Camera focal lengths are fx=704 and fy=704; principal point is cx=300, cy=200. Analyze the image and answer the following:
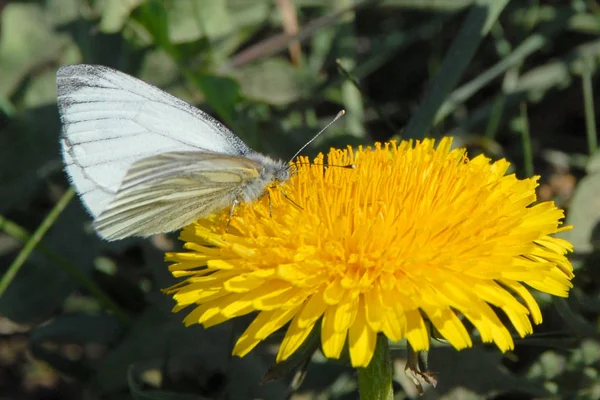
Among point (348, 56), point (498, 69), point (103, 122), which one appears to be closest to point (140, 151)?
point (103, 122)

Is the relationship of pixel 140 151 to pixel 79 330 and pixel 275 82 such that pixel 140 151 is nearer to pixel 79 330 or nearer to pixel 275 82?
pixel 79 330

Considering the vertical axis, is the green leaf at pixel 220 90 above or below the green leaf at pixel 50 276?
above

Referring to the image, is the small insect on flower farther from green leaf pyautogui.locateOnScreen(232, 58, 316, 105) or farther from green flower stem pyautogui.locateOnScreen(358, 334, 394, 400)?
green leaf pyautogui.locateOnScreen(232, 58, 316, 105)

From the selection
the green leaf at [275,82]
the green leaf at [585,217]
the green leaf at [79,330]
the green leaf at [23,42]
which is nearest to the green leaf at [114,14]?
the green leaf at [23,42]

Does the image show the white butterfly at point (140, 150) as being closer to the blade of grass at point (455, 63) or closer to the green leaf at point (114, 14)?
the blade of grass at point (455, 63)

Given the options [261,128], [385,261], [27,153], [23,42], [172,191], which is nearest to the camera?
[385,261]

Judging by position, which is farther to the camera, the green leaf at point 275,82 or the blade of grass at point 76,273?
the green leaf at point 275,82

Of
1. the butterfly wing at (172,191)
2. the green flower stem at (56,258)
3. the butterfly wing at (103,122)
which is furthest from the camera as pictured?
the green flower stem at (56,258)

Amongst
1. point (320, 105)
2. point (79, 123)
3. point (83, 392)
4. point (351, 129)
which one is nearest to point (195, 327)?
point (83, 392)
